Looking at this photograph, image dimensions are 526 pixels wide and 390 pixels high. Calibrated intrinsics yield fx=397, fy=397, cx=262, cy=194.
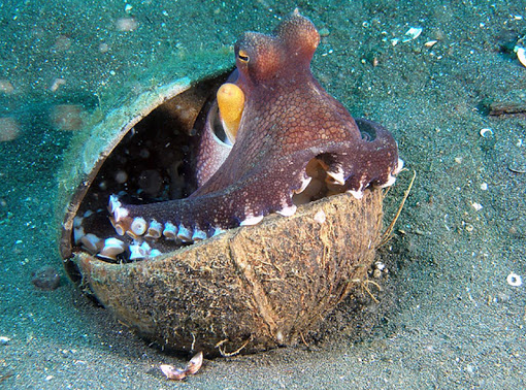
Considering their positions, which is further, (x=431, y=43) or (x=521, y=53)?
(x=431, y=43)

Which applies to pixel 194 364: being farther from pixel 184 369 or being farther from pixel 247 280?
pixel 247 280

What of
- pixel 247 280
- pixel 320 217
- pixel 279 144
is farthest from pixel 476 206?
pixel 247 280

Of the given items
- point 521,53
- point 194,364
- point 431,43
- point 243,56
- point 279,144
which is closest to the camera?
point 279,144

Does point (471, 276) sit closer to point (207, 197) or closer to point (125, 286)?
point (207, 197)

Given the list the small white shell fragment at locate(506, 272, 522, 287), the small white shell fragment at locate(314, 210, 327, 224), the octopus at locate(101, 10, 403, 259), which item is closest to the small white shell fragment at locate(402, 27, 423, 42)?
the octopus at locate(101, 10, 403, 259)

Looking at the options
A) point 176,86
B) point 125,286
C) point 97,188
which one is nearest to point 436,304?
point 125,286

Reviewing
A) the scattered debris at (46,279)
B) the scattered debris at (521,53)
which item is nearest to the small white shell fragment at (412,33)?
the scattered debris at (521,53)

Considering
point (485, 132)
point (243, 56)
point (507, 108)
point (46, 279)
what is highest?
point (243, 56)
